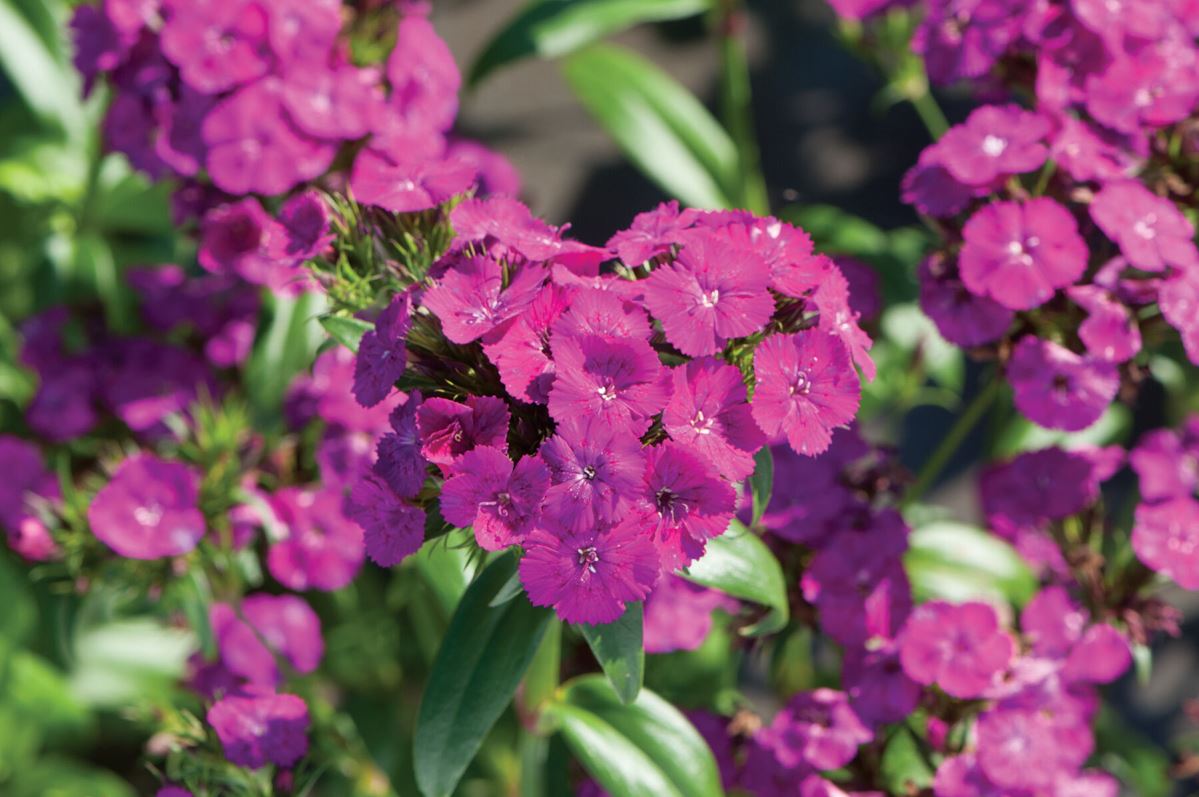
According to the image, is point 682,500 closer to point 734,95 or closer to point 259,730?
point 259,730

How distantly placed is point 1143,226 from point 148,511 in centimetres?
145

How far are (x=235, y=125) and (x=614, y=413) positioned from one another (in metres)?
0.87

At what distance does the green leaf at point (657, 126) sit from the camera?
243 centimetres

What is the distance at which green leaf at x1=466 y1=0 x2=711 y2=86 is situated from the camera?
2.17 m

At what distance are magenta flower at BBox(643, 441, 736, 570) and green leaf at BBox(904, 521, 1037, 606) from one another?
3.45 feet

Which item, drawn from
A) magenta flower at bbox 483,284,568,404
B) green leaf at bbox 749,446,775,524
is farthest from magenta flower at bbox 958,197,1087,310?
magenta flower at bbox 483,284,568,404

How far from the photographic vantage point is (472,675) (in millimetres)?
1427

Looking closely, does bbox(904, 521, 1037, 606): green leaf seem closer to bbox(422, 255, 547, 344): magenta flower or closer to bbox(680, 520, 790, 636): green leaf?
bbox(680, 520, 790, 636): green leaf

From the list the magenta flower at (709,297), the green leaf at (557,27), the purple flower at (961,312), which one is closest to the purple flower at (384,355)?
the magenta flower at (709,297)

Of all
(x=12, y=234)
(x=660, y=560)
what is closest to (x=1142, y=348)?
(x=660, y=560)

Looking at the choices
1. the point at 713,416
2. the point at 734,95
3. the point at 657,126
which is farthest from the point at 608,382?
the point at 657,126

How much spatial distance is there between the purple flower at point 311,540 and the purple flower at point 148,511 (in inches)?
5.7

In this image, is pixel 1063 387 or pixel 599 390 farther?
pixel 1063 387

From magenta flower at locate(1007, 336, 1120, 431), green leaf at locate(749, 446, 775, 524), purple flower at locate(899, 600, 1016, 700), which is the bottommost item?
purple flower at locate(899, 600, 1016, 700)
